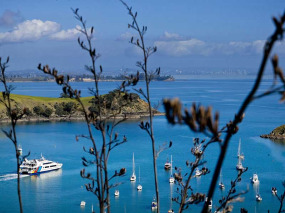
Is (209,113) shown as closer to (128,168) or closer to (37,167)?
(128,168)

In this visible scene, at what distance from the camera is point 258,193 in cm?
2364

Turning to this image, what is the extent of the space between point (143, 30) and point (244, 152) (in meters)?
A: 31.6

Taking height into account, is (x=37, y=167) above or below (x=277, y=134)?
above

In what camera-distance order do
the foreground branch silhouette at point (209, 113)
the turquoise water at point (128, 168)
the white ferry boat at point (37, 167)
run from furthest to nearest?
1. the white ferry boat at point (37, 167)
2. the turquoise water at point (128, 168)
3. the foreground branch silhouette at point (209, 113)

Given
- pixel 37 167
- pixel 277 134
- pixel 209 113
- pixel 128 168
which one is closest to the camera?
pixel 209 113

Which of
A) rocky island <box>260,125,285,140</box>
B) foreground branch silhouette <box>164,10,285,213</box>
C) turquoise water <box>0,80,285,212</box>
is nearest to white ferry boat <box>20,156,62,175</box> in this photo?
turquoise water <box>0,80,285,212</box>

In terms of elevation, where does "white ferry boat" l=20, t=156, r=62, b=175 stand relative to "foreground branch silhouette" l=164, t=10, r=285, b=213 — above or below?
below

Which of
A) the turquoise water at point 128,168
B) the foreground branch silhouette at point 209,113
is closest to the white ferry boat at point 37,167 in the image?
the turquoise water at point 128,168

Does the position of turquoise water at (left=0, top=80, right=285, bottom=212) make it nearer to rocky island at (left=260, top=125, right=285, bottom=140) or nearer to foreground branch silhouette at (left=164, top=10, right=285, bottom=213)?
rocky island at (left=260, top=125, right=285, bottom=140)

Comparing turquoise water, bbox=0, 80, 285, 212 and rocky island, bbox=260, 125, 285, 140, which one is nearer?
turquoise water, bbox=0, 80, 285, 212

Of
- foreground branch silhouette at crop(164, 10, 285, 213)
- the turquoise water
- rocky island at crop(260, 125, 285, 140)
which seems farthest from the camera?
rocky island at crop(260, 125, 285, 140)

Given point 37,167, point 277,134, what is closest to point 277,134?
point 277,134

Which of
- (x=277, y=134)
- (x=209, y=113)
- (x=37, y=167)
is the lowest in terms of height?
(x=277, y=134)

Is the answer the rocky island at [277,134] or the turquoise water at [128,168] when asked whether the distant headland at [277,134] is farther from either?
the turquoise water at [128,168]
